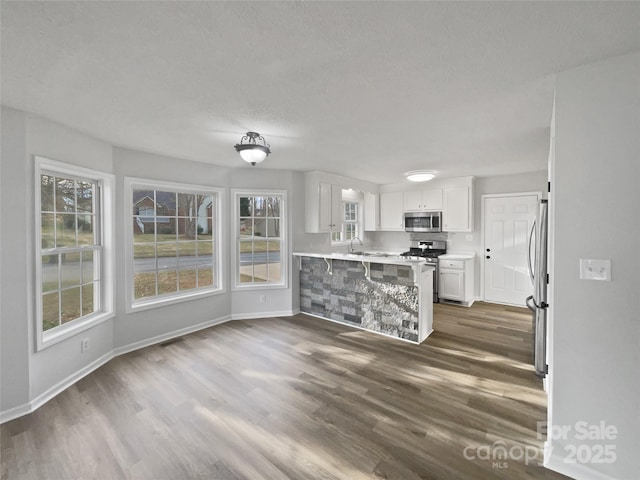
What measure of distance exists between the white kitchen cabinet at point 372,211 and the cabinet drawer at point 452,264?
1694mm

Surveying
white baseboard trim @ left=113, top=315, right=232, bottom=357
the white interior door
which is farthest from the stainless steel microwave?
white baseboard trim @ left=113, top=315, right=232, bottom=357

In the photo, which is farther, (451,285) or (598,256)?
(451,285)

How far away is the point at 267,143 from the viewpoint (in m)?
3.22

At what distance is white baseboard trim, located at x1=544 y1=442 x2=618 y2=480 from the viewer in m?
1.62

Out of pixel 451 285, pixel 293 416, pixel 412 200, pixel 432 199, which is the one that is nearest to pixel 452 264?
pixel 451 285

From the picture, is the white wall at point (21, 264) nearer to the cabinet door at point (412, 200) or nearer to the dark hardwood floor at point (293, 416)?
the dark hardwood floor at point (293, 416)

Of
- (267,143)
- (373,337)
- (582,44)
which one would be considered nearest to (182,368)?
(373,337)

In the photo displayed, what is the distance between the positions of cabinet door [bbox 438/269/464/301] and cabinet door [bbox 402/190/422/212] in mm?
1470

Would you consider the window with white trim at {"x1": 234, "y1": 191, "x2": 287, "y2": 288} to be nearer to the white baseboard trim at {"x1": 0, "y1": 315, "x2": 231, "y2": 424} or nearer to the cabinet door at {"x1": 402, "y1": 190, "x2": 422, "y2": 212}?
the white baseboard trim at {"x1": 0, "y1": 315, "x2": 231, "y2": 424}

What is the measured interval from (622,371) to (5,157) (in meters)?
4.41

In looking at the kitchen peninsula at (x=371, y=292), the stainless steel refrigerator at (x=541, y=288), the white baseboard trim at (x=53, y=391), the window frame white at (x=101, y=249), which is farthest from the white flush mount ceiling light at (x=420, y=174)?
the white baseboard trim at (x=53, y=391)

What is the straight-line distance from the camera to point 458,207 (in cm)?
547

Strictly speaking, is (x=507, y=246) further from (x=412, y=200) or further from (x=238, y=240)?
(x=238, y=240)

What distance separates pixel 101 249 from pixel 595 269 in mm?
4389
